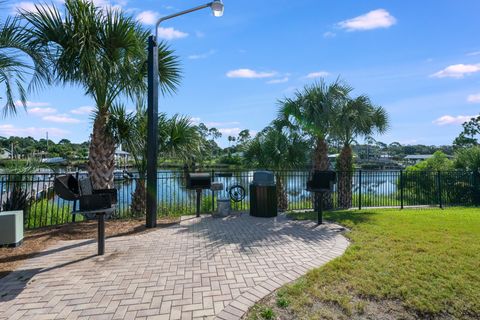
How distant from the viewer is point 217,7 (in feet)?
20.7

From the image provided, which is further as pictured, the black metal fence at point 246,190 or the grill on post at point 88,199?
the black metal fence at point 246,190

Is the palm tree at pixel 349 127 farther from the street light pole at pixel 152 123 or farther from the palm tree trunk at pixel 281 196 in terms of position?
the street light pole at pixel 152 123

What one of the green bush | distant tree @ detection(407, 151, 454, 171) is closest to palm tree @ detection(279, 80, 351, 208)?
the green bush

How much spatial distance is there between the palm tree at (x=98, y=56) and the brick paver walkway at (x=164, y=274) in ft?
9.52

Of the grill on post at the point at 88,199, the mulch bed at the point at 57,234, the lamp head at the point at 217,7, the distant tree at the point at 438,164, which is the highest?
the lamp head at the point at 217,7

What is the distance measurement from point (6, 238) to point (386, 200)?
42.3ft

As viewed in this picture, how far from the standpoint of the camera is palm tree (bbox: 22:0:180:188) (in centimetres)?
579

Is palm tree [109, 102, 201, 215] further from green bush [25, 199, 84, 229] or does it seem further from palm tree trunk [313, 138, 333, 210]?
palm tree trunk [313, 138, 333, 210]

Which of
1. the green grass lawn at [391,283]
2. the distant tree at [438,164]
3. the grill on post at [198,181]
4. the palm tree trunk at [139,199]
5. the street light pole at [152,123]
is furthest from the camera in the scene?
the distant tree at [438,164]

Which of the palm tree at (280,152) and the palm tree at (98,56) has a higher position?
the palm tree at (98,56)

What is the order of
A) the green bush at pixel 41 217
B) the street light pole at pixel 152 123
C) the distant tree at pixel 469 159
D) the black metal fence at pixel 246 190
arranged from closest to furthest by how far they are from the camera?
the street light pole at pixel 152 123, the green bush at pixel 41 217, the black metal fence at pixel 246 190, the distant tree at pixel 469 159

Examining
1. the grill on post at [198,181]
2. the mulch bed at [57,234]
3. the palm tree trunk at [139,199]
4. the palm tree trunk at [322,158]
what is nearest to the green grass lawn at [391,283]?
the grill on post at [198,181]

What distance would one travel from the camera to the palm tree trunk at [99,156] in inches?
279

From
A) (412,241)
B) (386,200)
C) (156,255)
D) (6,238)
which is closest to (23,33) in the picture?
(6,238)
